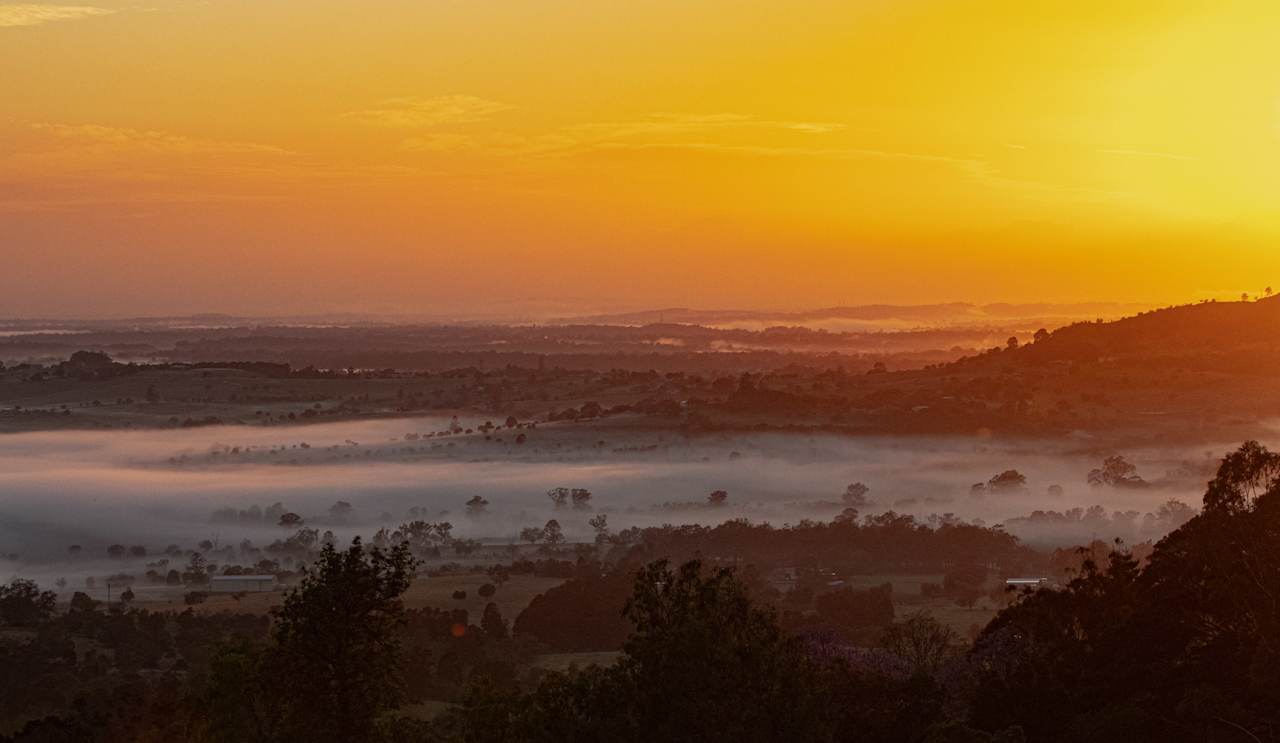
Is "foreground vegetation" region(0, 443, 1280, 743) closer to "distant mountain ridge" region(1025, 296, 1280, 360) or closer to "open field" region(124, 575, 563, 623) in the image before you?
"open field" region(124, 575, 563, 623)

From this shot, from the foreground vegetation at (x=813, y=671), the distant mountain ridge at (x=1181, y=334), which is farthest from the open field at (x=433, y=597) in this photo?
the distant mountain ridge at (x=1181, y=334)

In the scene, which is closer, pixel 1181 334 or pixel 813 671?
pixel 813 671

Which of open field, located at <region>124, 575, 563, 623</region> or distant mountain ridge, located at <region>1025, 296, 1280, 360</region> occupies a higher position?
distant mountain ridge, located at <region>1025, 296, 1280, 360</region>

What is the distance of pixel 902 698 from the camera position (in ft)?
105

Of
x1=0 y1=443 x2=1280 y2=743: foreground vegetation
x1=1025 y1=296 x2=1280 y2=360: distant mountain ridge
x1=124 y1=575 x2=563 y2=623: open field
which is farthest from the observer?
x1=1025 y1=296 x2=1280 y2=360: distant mountain ridge

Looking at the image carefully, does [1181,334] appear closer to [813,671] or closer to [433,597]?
[433,597]

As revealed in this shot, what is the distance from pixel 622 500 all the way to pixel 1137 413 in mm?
36993

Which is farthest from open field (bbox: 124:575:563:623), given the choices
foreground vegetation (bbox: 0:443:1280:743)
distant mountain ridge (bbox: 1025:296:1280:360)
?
distant mountain ridge (bbox: 1025:296:1280:360)

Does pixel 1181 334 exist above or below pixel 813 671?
above

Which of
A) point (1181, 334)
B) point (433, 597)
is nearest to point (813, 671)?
point (433, 597)

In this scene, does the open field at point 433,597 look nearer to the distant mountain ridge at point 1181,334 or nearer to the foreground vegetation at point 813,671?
the foreground vegetation at point 813,671

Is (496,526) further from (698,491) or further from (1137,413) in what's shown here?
(1137,413)

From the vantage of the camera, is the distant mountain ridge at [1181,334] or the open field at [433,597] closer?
the open field at [433,597]

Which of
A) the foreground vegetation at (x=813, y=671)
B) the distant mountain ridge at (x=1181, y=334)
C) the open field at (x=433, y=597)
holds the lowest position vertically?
the open field at (x=433, y=597)
